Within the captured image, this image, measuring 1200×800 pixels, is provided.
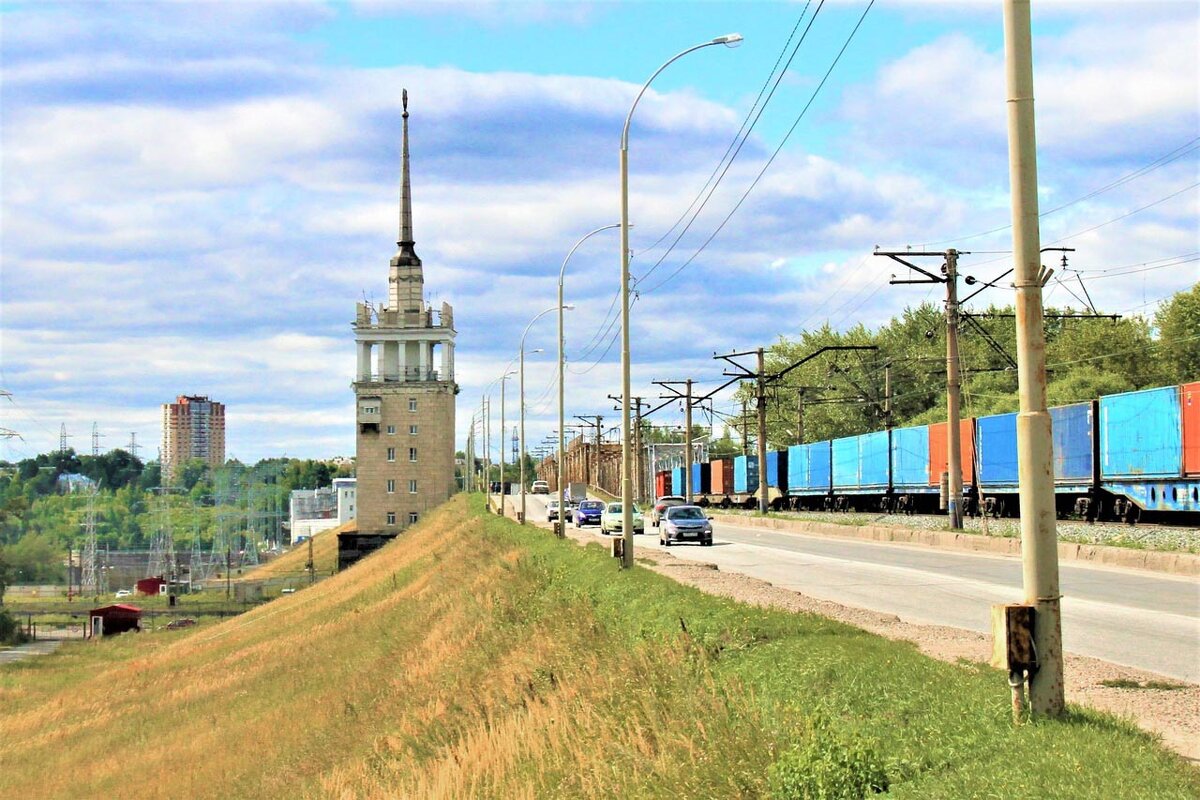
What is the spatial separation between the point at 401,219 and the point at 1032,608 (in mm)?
114676

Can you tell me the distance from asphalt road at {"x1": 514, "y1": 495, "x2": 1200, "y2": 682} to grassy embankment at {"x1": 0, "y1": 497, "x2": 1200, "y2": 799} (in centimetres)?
328

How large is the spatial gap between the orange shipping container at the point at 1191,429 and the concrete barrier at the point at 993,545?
15.1ft

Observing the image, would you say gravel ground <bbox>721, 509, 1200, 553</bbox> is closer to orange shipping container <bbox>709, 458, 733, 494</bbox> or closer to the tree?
the tree

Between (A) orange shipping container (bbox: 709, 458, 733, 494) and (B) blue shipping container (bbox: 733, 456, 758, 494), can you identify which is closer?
(B) blue shipping container (bbox: 733, 456, 758, 494)

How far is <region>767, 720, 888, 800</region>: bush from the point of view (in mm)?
7723

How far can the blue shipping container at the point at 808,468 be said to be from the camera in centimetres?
7062

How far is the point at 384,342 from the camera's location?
112312 mm

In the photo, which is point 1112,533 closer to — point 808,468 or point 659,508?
point 808,468

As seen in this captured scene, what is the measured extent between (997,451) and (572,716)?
121 ft

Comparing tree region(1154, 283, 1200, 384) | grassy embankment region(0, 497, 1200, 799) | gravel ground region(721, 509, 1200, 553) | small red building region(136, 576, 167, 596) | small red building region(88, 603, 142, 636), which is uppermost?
tree region(1154, 283, 1200, 384)

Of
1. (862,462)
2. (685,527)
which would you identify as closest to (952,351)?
(685,527)

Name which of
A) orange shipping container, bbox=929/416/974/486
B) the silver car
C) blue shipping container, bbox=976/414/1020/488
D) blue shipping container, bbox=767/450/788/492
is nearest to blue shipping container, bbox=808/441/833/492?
blue shipping container, bbox=767/450/788/492

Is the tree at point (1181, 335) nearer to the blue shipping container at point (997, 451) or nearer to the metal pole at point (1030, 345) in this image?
the blue shipping container at point (997, 451)

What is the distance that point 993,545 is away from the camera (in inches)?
1356
